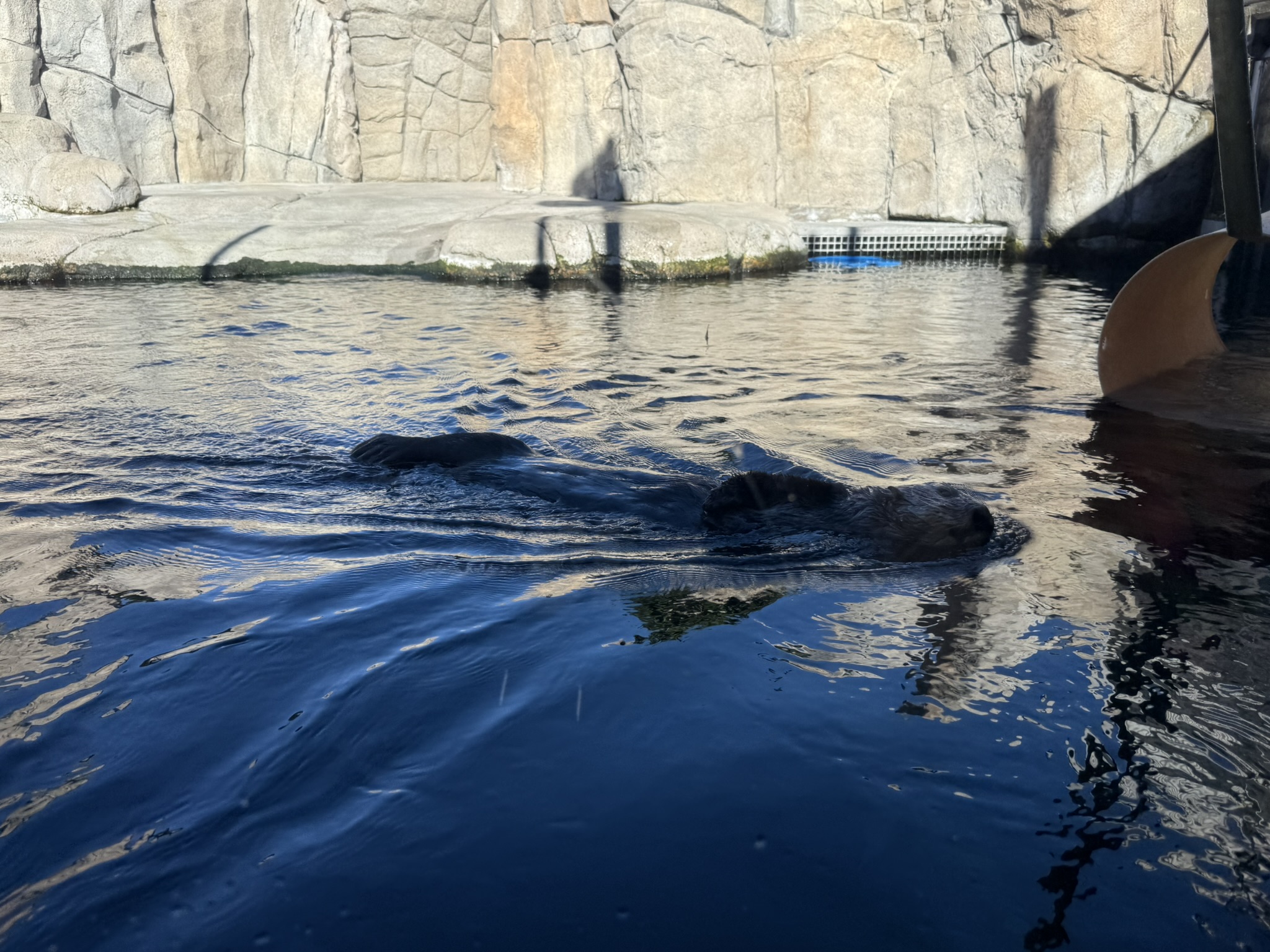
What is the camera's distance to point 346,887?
1765mm

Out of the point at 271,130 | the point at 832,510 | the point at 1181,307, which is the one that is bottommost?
the point at 832,510

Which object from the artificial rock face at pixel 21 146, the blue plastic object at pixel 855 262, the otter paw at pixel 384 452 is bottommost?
the otter paw at pixel 384 452

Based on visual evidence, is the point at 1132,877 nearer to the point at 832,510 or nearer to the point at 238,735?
the point at 238,735

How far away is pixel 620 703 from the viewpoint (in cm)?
244

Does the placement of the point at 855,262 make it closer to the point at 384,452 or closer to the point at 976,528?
the point at 384,452

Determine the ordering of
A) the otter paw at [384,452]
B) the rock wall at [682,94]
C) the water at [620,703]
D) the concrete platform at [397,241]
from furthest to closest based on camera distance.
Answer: the rock wall at [682,94], the concrete platform at [397,241], the otter paw at [384,452], the water at [620,703]

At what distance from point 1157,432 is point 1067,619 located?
9.16ft

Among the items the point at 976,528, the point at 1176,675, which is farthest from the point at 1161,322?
the point at 1176,675

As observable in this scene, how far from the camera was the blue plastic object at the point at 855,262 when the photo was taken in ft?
44.1

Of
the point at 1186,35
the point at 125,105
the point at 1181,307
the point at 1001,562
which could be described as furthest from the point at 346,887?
the point at 125,105

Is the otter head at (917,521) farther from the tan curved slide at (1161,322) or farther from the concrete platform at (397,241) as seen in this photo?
the concrete platform at (397,241)

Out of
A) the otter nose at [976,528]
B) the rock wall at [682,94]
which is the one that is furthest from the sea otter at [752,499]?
the rock wall at [682,94]

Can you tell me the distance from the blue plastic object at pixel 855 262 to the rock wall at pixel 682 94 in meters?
1.77

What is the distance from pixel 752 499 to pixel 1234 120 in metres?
2.27
